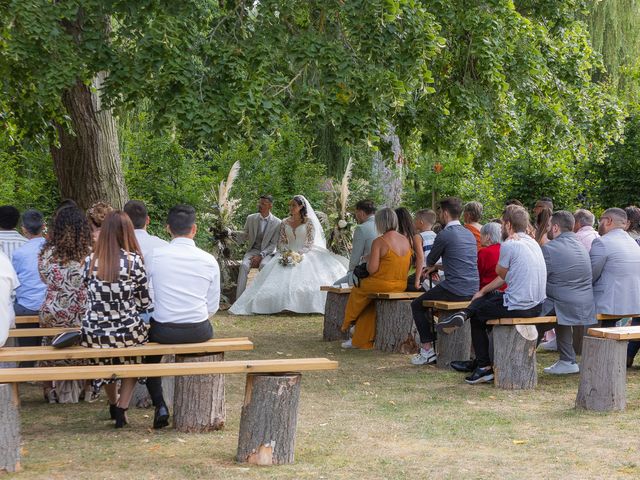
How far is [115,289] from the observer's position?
727 centimetres

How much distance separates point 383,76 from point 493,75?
1.64 m

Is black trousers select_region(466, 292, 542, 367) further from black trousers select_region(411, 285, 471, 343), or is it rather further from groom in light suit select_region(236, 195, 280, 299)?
groom in light suit select_region(236, 195, 280, 299)

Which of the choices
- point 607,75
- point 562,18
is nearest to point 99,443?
point 562,18

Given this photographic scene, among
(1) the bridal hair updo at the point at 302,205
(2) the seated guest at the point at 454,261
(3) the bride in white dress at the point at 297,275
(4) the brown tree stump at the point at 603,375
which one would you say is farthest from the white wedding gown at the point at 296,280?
(4) the brown tree stump at the point at 603,375

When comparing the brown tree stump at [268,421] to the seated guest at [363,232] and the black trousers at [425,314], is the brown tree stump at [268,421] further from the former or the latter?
the seated guest at [363,232]

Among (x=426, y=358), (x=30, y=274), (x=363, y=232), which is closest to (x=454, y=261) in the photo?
(x=426, y=358)

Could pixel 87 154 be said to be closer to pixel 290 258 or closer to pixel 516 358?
pixel 290 258

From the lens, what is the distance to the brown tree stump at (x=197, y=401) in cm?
731

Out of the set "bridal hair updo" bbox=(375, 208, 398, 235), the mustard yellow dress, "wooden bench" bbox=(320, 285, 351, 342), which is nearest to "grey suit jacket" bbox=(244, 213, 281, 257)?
"wooden bench" bbox=(320, 285, 351, 342)

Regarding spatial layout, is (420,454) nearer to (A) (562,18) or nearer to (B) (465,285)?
(B) (465,285)

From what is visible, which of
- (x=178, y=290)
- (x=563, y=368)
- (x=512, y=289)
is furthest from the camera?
(x=563, y=368)

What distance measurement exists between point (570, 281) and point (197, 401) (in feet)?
14.6

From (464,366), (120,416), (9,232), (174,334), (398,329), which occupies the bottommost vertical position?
(120,416)

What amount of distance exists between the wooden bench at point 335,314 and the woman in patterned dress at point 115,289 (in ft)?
19.1
